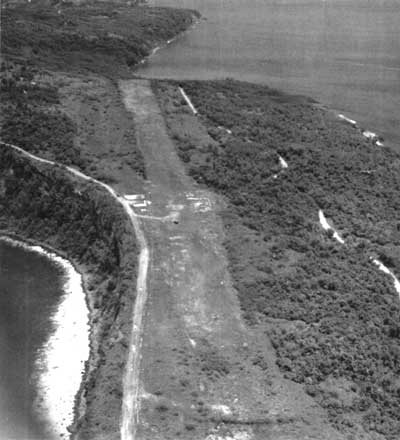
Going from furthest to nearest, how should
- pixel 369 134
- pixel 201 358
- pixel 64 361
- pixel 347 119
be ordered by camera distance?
pixel 347 119, pixel 369 134, pixel 64 361, pixel 201 358

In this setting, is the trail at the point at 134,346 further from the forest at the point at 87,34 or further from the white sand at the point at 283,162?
the forest at the point at 87,34

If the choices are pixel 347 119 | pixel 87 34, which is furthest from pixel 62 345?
pixel 87 34

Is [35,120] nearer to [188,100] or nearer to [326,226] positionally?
[188,100]

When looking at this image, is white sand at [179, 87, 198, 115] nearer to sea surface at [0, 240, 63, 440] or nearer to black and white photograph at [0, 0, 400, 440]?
black and white photograph at [0, 0, 400, 440]

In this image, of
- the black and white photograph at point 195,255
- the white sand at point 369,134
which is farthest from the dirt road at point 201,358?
the white sand at point 369,134

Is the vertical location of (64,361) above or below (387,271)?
below

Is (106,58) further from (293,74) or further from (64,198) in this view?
(64,198)

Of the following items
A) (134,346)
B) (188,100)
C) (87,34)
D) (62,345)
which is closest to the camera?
(134,346)
